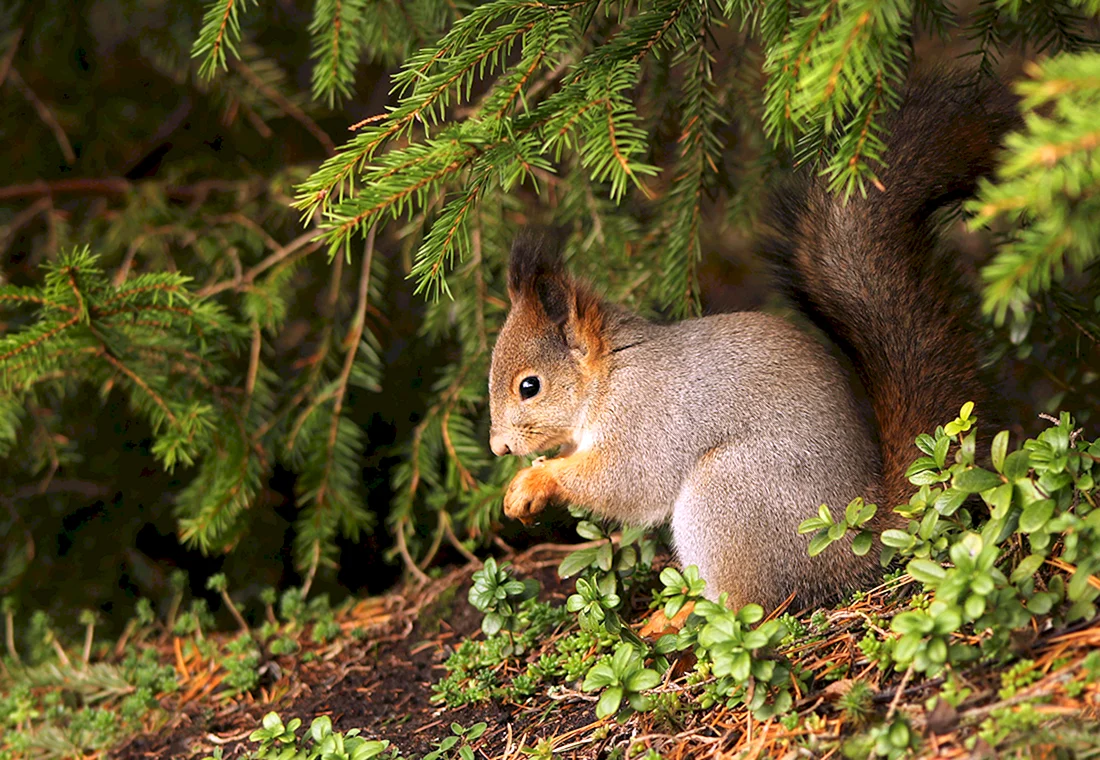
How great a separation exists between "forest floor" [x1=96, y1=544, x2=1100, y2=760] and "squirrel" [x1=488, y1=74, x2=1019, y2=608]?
0.19 metres

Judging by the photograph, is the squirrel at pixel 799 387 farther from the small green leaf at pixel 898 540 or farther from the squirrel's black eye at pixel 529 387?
the small green leaf at pixel 898 540

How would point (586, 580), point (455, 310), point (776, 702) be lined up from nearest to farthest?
point (776, 702), point (586, 580), point (455, 310)

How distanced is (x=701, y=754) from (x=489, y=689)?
1.66ft

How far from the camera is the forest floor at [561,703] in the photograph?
3.58 feet

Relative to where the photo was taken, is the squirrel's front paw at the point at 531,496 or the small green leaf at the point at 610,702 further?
the squirrel's front paw at the point at 531,496

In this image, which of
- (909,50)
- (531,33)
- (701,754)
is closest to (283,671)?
(701,754)

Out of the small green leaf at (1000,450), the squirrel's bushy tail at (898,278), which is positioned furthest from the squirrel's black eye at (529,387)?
the small green leaf at (1000,450)

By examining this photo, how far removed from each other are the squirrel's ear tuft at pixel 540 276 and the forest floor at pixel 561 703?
25.2 inches

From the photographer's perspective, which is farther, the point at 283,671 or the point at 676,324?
the point at 283,671

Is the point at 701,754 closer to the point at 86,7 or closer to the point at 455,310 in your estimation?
the point at 455,310

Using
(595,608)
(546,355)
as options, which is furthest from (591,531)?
(546,355)

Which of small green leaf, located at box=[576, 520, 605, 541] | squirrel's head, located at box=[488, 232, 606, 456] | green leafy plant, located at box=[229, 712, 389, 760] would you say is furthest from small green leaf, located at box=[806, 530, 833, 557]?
green leafy plant, located at box=[229, 712, 389, 760]

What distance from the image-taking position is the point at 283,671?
2141 mm

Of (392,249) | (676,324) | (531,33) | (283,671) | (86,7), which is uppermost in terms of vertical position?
(86,7)
